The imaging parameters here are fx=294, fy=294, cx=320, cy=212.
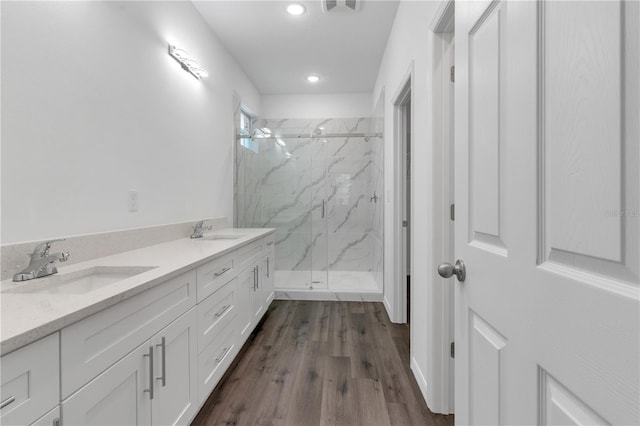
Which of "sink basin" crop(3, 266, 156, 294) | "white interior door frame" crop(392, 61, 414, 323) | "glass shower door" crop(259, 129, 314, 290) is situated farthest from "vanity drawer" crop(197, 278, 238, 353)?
"glass shower door" crop(259, 129, 314, 290)

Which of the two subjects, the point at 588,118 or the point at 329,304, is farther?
the point at 329,304

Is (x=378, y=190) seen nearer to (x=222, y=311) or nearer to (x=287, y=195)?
(x=287, y=195)

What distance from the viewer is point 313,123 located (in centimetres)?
435

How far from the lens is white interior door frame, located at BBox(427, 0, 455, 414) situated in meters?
1.52

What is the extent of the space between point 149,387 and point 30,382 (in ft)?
1.63

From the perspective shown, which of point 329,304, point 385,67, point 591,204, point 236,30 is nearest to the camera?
point 591,204

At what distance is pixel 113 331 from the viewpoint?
0.89 m

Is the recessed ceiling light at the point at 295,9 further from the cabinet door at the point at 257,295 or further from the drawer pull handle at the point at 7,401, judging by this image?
the drawer pull handle at the point at 7,401

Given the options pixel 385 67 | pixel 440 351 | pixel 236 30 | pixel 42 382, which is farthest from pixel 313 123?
pixel 42 382

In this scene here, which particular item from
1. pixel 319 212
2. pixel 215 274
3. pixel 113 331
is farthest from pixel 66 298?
pixel 319 212

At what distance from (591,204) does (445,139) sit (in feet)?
3.89

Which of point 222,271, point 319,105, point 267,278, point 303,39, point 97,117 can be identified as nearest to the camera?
point 97,117

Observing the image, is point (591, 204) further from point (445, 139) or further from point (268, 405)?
point (268, 405)

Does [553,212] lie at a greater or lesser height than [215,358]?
greater
